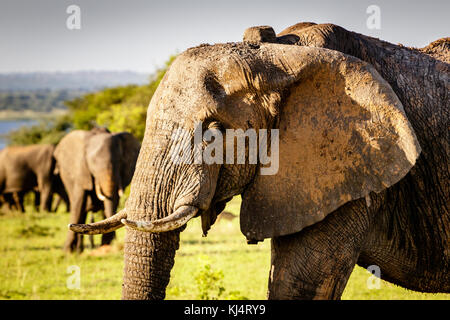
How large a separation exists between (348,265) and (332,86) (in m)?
1.20

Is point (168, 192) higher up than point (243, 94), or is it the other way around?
point (243, 94)

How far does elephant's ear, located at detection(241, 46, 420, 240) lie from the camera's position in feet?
13.2

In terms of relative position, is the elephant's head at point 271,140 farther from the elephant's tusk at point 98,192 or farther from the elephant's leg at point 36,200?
the elephant's leg at point 36,200

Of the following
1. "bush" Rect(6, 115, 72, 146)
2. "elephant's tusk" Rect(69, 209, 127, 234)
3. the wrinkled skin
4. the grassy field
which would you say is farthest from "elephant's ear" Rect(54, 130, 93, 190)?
"bush" Rect(6, 115, 72, 146)

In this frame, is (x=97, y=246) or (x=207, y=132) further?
(x=97, y=246)

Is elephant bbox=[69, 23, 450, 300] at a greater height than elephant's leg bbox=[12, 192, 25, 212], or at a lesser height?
greater

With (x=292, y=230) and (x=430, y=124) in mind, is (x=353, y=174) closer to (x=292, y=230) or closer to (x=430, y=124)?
(x=292, y=230)

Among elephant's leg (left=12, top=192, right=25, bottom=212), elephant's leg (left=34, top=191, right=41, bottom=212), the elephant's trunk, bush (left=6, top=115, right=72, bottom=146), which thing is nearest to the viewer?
the elephant's trunk

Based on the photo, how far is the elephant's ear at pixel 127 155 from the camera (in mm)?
12992

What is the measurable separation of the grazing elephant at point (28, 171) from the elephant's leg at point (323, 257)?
51.2 ft

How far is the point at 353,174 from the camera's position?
161 inches

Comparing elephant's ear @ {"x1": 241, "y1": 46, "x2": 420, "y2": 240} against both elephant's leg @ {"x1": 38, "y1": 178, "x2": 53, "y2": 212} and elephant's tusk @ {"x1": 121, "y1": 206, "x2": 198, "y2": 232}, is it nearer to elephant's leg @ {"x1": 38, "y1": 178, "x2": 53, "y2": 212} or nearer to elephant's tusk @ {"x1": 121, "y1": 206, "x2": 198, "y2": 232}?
elephant's tusk @ {"x1": 121, "y1": 206, "x2": 198, "y2": 232}

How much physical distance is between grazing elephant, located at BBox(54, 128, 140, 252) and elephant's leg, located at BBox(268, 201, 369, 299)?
834cm
